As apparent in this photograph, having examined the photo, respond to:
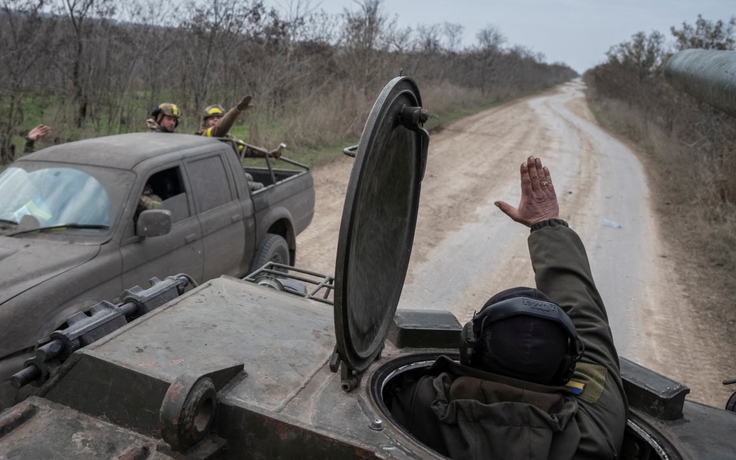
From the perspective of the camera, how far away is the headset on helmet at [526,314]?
6.82ft

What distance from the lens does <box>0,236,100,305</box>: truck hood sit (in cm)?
394

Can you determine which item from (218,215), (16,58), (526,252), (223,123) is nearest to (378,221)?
(218,215)

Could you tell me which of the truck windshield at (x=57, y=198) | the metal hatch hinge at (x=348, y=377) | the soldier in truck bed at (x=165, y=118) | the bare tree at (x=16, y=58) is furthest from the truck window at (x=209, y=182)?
the bare tree at (x=16, y=58)

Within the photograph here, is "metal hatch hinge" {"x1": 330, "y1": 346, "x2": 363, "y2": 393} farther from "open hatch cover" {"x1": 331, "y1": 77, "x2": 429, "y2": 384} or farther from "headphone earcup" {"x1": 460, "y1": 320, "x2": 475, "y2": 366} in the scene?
"headphone earcup" {"x1": 460, "y1": 320, "x2": 475, "y2": 366}

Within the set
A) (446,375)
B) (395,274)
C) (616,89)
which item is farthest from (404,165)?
(616,89)

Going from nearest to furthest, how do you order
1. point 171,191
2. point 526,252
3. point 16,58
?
point 171,191, point 526,252, point 16,58

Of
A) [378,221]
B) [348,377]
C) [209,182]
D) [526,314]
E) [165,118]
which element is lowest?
[209,182]

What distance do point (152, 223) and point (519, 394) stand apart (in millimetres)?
3310

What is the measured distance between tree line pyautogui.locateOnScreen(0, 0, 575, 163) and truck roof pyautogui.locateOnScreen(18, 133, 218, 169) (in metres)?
6.16

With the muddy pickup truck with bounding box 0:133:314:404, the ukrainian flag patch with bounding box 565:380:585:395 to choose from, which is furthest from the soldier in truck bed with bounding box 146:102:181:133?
the ukrainian flag patch with bounding box 565:380:585:395

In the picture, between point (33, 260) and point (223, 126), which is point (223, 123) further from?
point (33, 260)

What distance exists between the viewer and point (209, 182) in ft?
19.3

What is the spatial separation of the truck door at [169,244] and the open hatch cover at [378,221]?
108 inches

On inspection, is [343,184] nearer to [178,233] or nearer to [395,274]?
[178,233]
